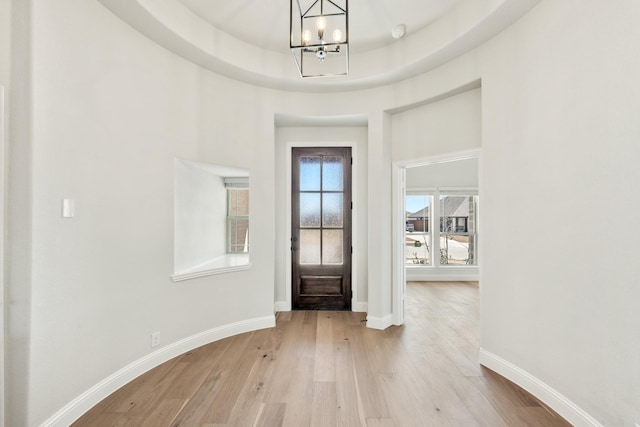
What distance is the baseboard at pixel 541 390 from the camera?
1.78 m

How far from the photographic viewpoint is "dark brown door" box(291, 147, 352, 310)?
4.05 metres

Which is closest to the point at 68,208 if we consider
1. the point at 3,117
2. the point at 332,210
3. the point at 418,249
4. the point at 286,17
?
the point at 3,117

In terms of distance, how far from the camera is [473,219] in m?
6.35

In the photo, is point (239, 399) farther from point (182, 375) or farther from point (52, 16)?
point (52, 16)

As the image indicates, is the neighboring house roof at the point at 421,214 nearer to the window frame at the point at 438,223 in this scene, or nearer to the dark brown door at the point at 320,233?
the window frame at the point at 438,223

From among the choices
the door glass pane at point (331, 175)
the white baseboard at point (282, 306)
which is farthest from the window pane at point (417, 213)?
the white baseboard at point (282, 306)

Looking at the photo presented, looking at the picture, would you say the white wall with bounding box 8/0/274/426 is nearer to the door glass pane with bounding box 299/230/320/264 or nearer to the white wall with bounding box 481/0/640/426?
the door glass pane with bounding box 299/230/320/264

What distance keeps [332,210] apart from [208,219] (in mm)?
1678

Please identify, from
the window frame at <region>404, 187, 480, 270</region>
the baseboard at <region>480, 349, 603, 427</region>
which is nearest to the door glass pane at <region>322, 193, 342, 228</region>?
the baseboard at <region>480, 349, 603, 427</region>

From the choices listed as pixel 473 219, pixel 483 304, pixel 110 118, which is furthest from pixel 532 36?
pixel 473 219

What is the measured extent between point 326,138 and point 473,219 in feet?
14.1

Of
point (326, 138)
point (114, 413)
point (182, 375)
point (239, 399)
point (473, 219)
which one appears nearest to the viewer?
point (114, 413)

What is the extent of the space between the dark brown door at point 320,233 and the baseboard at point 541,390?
194cm

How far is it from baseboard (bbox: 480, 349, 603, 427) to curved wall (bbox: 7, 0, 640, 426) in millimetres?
12
